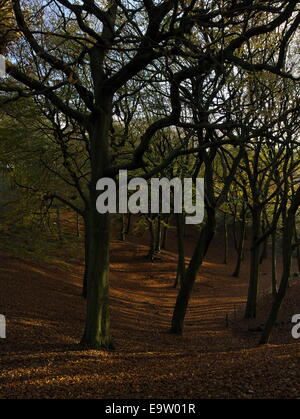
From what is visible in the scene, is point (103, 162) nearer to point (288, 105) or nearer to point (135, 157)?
point (135, 157)

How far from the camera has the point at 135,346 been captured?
9.84m

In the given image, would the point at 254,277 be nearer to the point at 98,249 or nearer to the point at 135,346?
the point at 135,346

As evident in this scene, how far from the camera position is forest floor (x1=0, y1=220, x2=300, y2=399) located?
5828mm

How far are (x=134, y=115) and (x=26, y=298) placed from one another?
8656 millimetres

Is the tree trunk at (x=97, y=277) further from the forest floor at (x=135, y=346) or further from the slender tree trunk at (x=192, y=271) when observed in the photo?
the slender tree trunk at (x=192, y=271)

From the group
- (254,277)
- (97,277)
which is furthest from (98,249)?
(254,277)

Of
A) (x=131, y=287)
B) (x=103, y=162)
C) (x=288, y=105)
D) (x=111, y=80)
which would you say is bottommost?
(x=131, y=287)

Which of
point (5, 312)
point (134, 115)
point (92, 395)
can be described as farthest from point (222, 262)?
point (92, 395)

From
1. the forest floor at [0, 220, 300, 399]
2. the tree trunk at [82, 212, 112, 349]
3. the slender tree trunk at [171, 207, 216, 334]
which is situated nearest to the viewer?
the forest floor at [0, 220, 300, 399]

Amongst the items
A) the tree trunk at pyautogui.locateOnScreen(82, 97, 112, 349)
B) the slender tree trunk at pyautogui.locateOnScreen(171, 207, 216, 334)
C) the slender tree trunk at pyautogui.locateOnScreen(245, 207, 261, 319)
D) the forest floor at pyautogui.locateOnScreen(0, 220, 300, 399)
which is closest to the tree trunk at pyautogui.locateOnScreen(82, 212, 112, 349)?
the tree trunk at pyautogui.locateOnScreen(82, 97, 112, 349)

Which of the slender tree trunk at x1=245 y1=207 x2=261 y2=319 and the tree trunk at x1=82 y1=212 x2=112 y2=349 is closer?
the tree trunk at x1=82 y1=212 x2=112 y2=349

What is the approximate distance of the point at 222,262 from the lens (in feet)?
112

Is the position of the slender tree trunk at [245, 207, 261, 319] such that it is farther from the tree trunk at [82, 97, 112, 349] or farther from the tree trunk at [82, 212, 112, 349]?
the tree trunk at [82, 212, 112, 349]

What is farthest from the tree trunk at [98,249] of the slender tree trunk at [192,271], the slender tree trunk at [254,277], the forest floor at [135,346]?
the slender tree trunk at [254,277]
